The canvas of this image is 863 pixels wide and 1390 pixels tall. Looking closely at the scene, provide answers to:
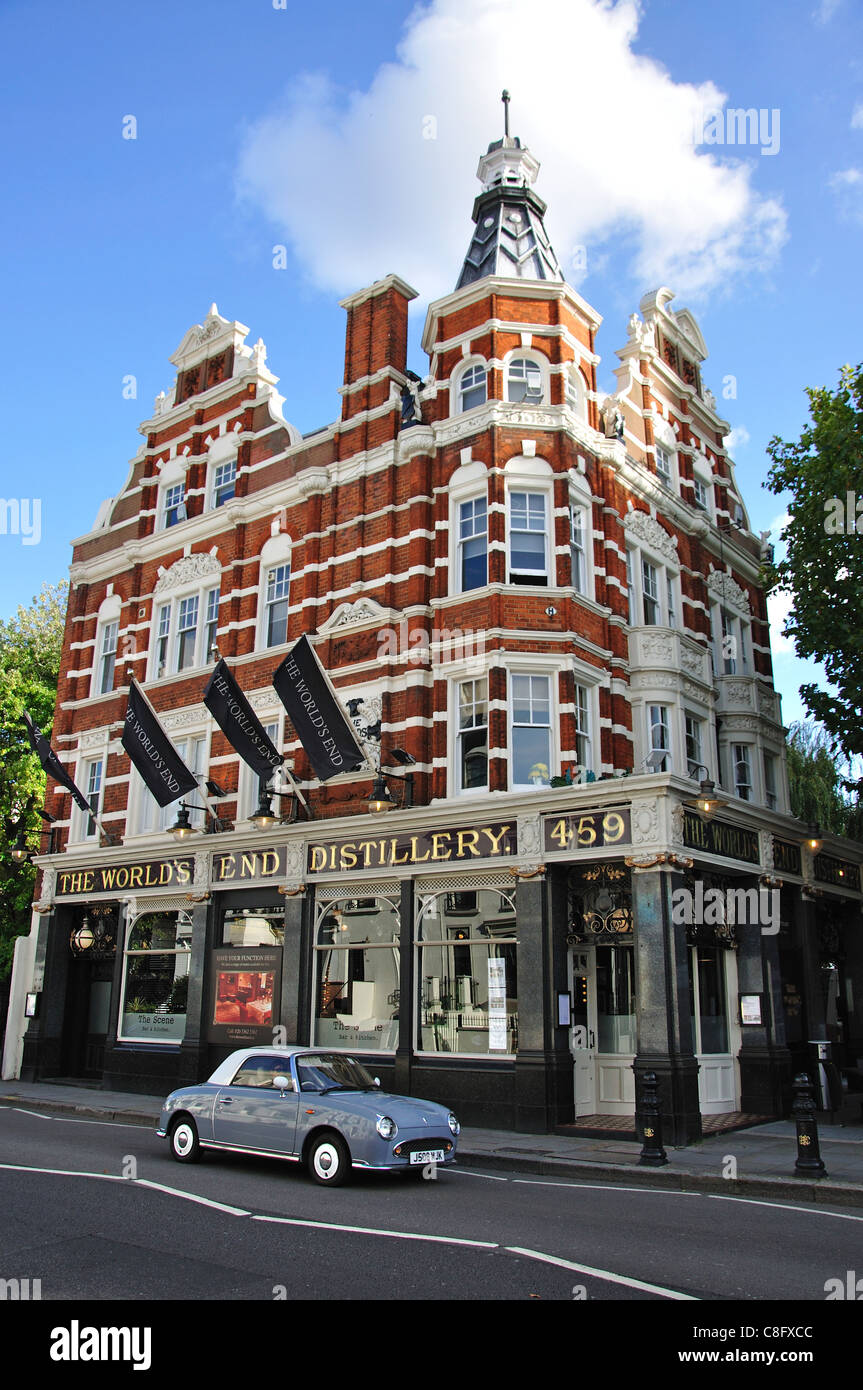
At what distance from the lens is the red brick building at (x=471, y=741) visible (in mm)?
17188

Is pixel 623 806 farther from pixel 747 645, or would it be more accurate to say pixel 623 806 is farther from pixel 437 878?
pixel 747 645

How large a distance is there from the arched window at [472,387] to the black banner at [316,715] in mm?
6400

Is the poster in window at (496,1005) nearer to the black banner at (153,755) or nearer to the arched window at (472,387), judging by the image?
the black banner at (153,755)

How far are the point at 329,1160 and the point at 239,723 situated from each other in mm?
10117

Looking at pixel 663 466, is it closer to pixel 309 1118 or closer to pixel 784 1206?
pixel 784 1206

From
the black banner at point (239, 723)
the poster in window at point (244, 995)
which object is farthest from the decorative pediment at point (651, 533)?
the poster in window at point (244, 995)

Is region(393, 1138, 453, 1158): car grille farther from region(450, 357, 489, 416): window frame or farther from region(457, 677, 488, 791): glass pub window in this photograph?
region(450, 357, 489, 416): window frame

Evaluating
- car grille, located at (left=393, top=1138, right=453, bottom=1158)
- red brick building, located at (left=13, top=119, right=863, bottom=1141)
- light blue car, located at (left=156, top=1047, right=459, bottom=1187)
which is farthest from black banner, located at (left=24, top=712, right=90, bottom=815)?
car grille, located at (left=393, top=1138, right=453, bottom=1158)

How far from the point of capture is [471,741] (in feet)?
62.1

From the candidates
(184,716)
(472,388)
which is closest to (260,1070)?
(184,716)

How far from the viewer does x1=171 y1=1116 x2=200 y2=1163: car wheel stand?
13.0 meters

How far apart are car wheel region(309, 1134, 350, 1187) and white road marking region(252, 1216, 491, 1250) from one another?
196cm

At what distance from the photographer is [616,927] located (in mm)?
17062

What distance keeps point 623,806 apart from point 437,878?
13.0 ft
